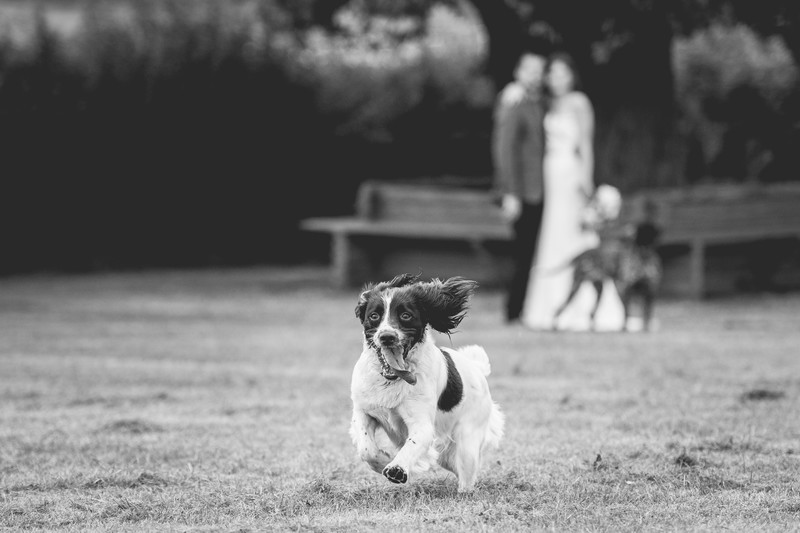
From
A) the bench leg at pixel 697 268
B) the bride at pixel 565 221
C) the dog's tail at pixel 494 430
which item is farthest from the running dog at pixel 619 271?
the dog's tail at pixel 494 430

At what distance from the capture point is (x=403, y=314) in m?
5.79

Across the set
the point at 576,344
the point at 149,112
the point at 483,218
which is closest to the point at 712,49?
the point at 483,218

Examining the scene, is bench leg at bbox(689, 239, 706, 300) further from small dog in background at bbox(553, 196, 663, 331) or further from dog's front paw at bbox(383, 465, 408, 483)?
dog's front paw at bbox(383, 465, 408, 483)

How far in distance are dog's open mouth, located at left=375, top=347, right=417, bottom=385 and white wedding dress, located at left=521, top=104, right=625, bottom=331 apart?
831 centimetres

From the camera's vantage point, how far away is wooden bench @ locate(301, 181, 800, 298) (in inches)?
667

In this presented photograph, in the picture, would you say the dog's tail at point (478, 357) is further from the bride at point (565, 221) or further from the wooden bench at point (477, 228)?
A: the wooden bench at point (477, 228)

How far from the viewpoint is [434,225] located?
18.8 metres

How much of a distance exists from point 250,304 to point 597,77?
5.56m

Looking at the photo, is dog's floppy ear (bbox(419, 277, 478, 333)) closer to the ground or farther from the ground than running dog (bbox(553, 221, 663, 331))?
farther from the ground

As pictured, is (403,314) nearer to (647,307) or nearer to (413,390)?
(413,390)

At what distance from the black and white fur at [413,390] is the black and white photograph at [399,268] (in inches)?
0.6

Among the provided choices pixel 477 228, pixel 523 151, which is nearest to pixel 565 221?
pixel 523 151

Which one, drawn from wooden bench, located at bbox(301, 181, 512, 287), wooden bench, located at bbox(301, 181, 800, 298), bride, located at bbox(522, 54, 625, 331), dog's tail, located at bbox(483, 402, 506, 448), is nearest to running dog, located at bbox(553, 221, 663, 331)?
bride, located at bbox(522, 54, 625, 331)

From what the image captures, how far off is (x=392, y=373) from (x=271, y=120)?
18180 millimetres
